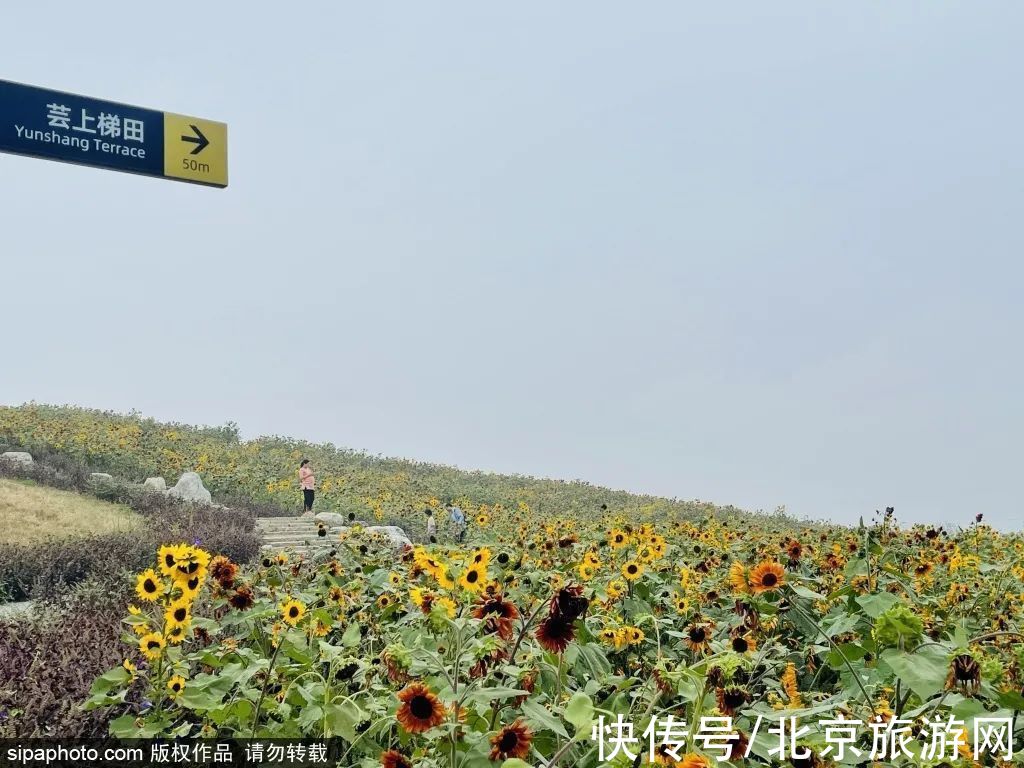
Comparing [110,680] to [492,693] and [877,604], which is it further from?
[877,604]

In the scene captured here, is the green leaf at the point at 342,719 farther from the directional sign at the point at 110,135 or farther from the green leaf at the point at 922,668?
the directional sign at the point at 110,135

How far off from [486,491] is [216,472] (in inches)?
325

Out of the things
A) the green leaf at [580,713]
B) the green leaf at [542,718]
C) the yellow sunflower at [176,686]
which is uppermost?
the green leaf at [580,713]

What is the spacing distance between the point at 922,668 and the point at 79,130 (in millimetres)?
10499

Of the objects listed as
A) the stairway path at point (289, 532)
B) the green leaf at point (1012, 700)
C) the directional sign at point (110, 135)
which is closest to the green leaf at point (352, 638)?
the green leaf at point (1012, 700)

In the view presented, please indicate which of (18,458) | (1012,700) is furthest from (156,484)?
(1012,700)

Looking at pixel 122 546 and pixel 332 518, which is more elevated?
pixel 122 546

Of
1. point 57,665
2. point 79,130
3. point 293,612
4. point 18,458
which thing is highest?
point 79,130

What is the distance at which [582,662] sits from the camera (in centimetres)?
297

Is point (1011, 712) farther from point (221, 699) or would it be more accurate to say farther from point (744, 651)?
point (221, 699)

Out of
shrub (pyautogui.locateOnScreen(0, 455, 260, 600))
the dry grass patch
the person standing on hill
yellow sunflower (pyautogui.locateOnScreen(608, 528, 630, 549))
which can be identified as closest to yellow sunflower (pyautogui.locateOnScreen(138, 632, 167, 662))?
yellow sunflower (pyautogui.locateOnScreen(608, 528, 630, 549))

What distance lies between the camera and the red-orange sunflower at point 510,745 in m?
2.00

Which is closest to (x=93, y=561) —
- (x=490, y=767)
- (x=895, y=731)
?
(x=490, y=767)

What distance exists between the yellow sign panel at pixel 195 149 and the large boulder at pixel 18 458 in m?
8.60
